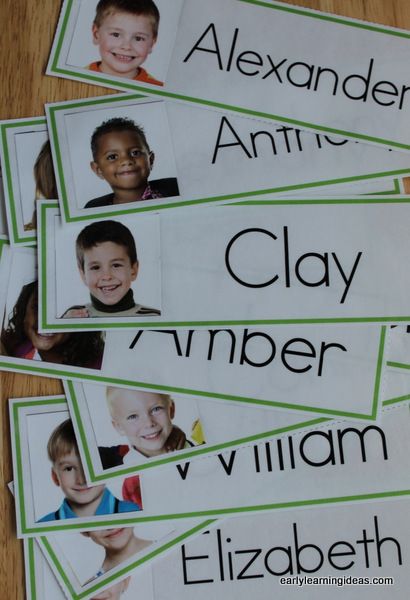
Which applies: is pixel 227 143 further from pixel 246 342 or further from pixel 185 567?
pixel 185 567

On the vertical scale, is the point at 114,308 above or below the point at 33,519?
above

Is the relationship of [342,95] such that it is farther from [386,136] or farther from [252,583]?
[252,583]

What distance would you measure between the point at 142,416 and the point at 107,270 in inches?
4.9

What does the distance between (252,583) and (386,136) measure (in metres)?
0.40

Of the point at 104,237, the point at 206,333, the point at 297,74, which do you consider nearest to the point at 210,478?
the point at 206,333

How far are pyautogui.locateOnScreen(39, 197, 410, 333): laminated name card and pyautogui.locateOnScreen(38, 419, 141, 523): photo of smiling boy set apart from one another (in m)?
0.10

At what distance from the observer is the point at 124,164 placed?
Answer: 664mm

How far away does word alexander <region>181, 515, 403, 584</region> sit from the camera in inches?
24.9

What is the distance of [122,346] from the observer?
0.64 meters

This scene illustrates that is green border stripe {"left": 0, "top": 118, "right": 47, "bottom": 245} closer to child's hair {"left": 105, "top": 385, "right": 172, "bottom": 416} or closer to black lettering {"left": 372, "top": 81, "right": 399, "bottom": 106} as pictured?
child's hair {"left": 105, "top": 385, "right": 172, "bottom": 416}

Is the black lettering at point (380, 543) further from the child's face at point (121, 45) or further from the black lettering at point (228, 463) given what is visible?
the child's face at point (121, 45)

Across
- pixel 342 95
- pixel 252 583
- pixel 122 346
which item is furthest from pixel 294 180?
pixel 252 583

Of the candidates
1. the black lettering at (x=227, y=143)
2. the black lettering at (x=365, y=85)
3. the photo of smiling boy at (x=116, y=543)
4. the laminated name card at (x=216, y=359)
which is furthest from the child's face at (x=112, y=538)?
the black lettering at (x=365, y=85)

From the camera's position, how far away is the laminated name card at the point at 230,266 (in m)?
0.65
